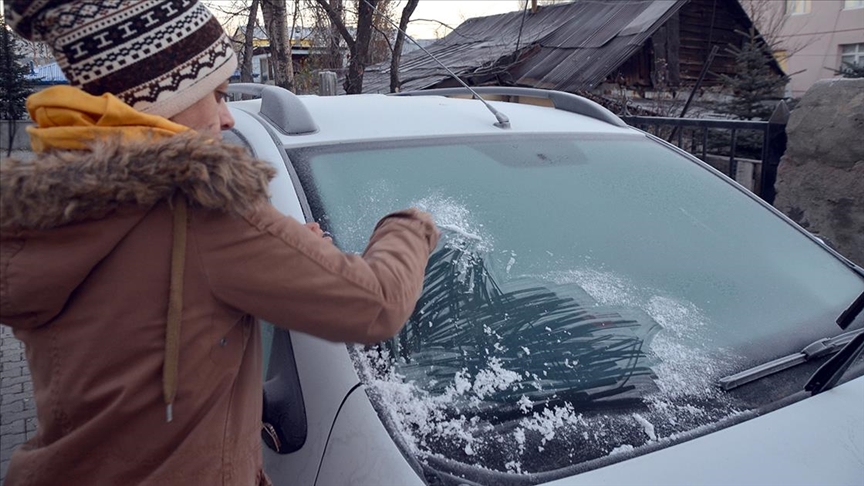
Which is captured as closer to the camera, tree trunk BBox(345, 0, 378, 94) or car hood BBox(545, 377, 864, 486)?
car hood BBox(545, 377, 864, 486)

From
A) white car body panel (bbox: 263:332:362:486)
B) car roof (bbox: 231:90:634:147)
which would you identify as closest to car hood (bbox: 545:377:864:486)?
white car body panel (bbox: 263:332:362:486)

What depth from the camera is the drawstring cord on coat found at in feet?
3.69

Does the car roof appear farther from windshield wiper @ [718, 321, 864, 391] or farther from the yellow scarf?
windshield wiper @ [718, 321, 864, 391]

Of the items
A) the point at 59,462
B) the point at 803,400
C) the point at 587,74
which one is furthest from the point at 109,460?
the point at 587,74

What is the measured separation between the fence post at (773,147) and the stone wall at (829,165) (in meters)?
0.14

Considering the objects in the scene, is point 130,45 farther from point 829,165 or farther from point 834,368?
point 829,165

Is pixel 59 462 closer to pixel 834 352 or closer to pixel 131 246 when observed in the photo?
pixel 131 246

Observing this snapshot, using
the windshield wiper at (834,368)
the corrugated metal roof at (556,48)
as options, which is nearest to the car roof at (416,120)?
the windshield wiper at (834,368)

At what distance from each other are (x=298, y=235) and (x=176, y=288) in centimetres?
21

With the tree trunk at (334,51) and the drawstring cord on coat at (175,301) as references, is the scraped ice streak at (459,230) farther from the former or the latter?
the tree trunk at (334,51)

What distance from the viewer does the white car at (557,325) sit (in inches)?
56.2

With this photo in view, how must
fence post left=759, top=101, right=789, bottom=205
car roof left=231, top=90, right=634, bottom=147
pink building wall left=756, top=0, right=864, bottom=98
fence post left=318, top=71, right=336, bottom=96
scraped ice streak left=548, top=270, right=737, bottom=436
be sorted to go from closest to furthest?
scraped ice streak left=548, top=270, right=737, bottom=436, car roof left=231, top=90, right=634, bottom=147, fence post left=318, top=71, right=336, bottom=96, fence post left=759, top=101, right=789, bottom=205, pink building wall left=756, top=0, right=864, bottom=98

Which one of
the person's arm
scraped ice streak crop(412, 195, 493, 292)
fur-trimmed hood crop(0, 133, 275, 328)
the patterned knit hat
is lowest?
scraped ice streak crop(412, 195, 493, 292)

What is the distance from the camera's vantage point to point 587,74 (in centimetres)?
1209
